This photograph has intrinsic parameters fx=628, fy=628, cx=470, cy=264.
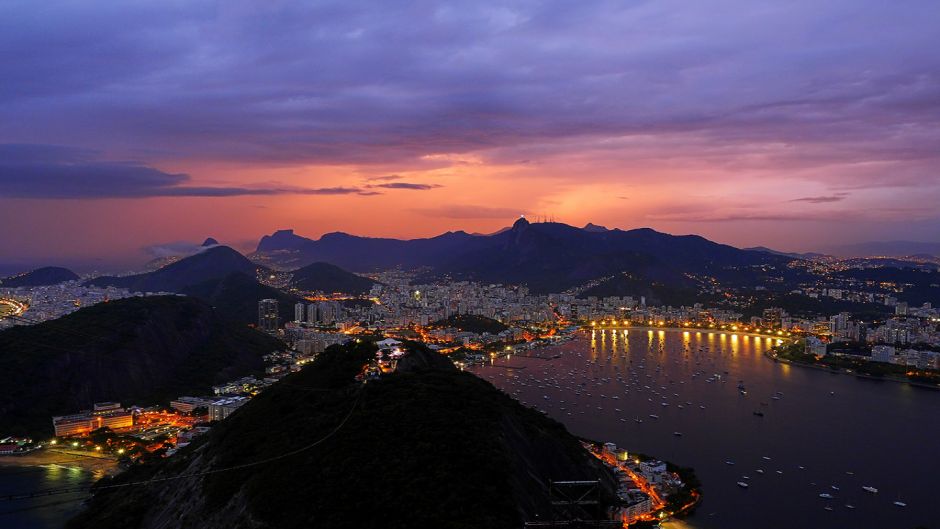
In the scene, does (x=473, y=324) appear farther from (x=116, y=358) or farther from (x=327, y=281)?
(x=327, y=281)

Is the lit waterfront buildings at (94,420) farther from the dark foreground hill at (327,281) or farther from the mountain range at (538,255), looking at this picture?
the mountain range at (538,255)

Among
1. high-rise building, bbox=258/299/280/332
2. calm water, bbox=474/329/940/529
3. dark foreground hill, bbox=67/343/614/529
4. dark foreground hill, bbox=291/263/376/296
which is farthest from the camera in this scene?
dark foreground hill, bbox=291/263/376/296

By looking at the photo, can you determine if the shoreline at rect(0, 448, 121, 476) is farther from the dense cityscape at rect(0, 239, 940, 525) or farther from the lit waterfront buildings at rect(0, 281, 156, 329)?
the lit waterfront buildings at rect(0, 281, 156, 329)

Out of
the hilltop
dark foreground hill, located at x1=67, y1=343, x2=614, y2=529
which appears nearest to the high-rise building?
the hilltop

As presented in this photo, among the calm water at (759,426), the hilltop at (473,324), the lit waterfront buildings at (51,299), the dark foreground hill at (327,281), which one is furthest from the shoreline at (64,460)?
the dark foreground hill at (327,281)

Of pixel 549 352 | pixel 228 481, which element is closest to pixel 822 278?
pixel 549 352

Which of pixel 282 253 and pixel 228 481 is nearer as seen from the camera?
pixel 228 481

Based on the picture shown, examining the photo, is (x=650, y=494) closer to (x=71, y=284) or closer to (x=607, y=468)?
(x=607, y=468)

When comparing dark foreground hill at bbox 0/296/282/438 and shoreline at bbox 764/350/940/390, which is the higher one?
dark foreground hill at bbox 0/296/282/438
